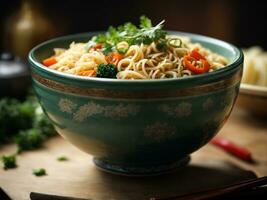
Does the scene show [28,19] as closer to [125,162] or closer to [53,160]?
[53,160]

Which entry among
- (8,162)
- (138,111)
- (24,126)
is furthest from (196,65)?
(24,126)

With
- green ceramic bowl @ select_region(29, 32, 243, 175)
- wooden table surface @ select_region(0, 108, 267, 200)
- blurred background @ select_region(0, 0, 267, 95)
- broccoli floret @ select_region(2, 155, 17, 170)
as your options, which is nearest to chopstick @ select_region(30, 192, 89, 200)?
wooden table surface @ select_region(0, 108, 267, 200)

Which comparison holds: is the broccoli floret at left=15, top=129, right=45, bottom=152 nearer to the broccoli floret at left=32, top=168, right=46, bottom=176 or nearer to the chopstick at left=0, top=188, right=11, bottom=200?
the broccoli floret at left=32, top=168, right=46, bottom=176

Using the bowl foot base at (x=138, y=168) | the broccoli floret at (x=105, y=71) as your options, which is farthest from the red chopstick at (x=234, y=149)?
the broccoli floret at (x=105, y=71)

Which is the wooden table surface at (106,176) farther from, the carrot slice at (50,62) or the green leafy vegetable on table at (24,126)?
the carrot slice at (50,62)

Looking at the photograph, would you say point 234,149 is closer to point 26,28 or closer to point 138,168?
point 138,168

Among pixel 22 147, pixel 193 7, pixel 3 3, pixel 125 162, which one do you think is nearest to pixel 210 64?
pixel 125 162
